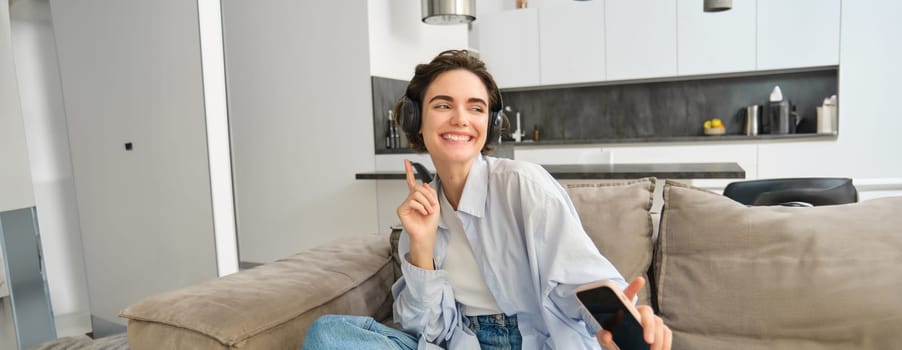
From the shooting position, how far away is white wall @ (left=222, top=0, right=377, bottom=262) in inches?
142

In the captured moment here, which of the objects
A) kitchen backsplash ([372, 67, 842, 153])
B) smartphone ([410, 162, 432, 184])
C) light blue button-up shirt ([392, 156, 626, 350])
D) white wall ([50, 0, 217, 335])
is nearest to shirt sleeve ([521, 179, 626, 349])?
light blue button-up shirt ([392, 156, 626, 350])

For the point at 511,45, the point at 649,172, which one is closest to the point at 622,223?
the point at 649,172

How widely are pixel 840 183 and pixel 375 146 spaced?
2.45 metres

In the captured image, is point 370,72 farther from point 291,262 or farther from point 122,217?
point 291,262

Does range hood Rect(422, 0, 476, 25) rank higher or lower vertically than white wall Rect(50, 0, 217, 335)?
higher

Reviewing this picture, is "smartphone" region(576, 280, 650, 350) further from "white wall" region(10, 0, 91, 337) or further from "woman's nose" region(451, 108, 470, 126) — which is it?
"white wall" region(10, 0, 91, 337)

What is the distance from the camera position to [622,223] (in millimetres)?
1507

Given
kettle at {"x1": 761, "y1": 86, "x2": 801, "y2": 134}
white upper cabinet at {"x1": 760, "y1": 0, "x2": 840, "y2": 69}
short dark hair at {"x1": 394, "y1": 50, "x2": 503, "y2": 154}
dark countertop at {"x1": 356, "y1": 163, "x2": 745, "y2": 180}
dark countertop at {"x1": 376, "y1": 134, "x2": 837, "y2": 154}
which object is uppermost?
white upper cabinet at {"x1": 760, "y1": 0, "x2": 840, "y2": 69}

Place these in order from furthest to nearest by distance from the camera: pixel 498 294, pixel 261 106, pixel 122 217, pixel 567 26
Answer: pixel 567 26 < pixel 261 106 < pixel 122 217 < pixel 498 294

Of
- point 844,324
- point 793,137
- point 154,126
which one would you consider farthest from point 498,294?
point 793,137

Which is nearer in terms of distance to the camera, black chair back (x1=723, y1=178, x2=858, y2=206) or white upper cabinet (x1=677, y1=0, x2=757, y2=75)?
black chair back (x1=723, y1=178, x2=858, y2=206)

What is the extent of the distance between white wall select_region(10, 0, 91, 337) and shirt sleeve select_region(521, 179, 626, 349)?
252cm

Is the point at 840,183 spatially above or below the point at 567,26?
below

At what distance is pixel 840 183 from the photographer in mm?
1903
